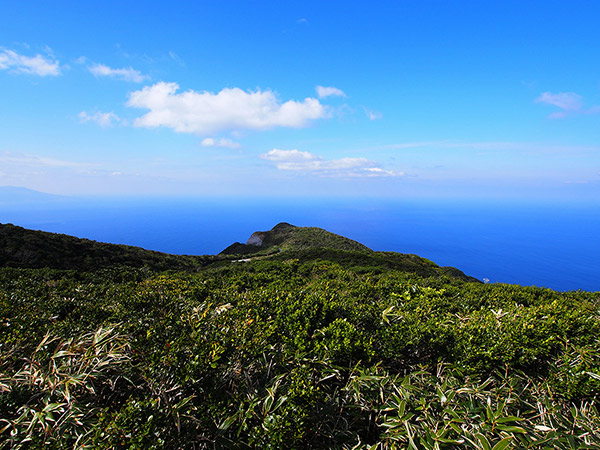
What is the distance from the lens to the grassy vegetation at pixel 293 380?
2.16 m

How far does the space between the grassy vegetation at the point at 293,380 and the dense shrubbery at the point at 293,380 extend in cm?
2

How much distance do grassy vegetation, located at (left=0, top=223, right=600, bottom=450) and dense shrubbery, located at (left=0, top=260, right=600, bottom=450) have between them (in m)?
0.02

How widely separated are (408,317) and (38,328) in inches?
213

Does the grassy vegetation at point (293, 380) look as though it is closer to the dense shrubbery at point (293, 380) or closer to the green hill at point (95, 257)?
the dense shrubbery at point (293, 380)

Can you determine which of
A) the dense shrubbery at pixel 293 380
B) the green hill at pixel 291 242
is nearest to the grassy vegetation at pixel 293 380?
the dense shrubbery at pixel 293 380

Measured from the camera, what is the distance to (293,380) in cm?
256

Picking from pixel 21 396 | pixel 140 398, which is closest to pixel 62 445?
pixel 140 398

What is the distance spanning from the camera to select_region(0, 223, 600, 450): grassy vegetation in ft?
7.08

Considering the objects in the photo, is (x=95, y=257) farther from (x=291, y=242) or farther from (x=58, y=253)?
(x=291, y=242)

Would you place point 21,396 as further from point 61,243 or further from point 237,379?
point 61,243

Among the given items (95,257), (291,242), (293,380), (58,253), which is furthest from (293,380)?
(291,242)

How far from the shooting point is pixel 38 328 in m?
3.46

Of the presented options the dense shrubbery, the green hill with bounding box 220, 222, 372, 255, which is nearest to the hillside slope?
the green hill with bounding box 220, 222, 372, 255

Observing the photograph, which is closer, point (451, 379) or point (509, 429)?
point (509, 429)
